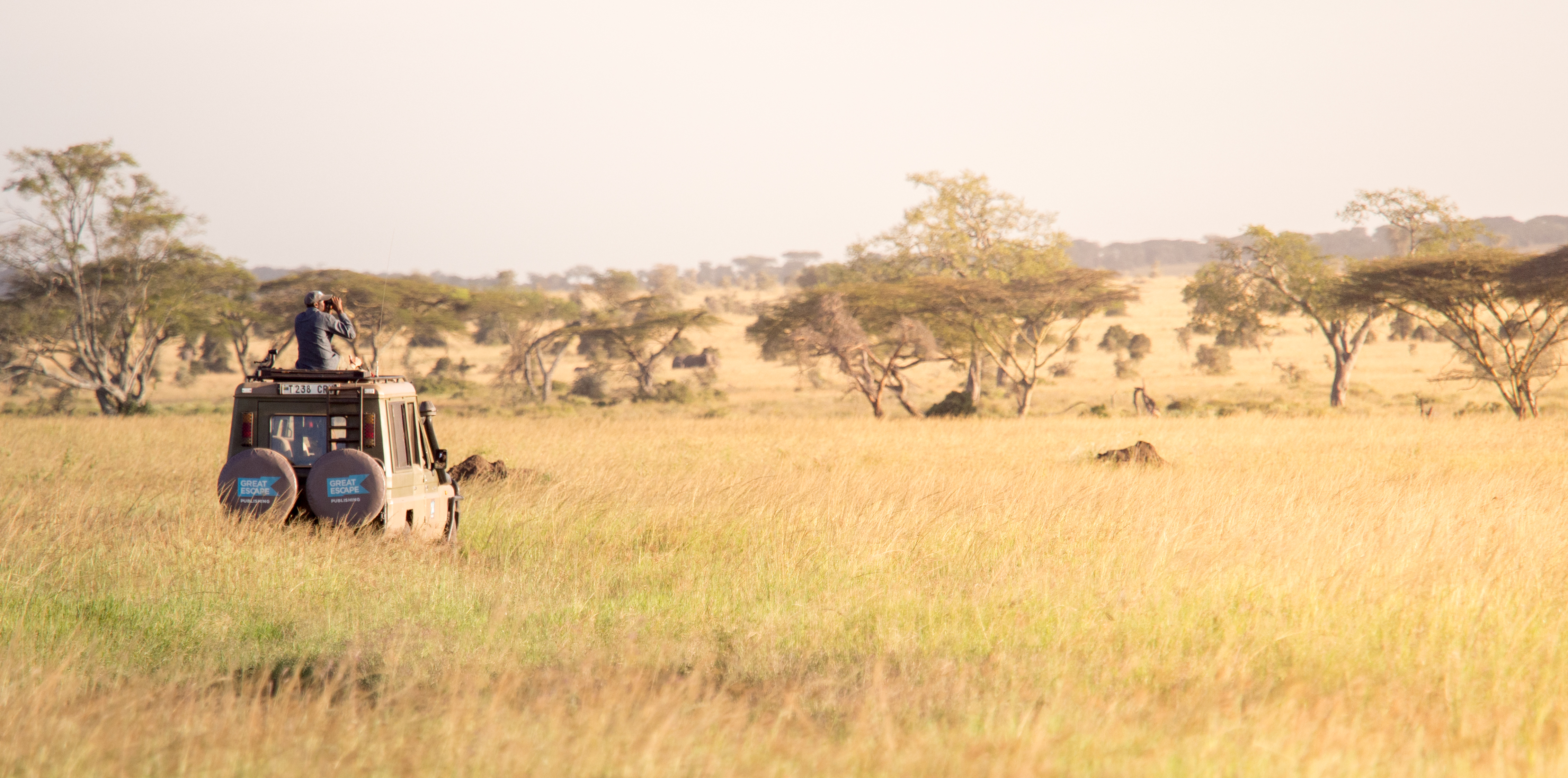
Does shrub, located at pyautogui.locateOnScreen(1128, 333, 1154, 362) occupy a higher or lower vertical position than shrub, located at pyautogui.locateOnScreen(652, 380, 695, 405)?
higher

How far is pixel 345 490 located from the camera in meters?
6.21

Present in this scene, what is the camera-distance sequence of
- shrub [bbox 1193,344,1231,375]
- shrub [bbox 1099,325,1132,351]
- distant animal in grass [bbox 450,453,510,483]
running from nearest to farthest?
1. distant animal in grass [bbox 450,453,510,483]
2. shrub [bbox 1193,344,1231,375]
3. shrub [bbox 1099,325,1132,351]

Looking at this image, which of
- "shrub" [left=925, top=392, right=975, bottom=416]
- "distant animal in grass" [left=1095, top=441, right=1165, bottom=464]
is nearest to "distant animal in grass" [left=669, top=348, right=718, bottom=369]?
"shrub" [left=925, top=392, right=975, bottom=416]

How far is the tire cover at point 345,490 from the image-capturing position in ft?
20.3

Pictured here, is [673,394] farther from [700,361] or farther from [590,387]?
[700,361]

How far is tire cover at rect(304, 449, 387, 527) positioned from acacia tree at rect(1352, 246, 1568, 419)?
22404 mm

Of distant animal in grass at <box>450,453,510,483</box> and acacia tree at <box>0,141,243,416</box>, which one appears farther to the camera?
acacia tree at <box>0,141,243,416</box>

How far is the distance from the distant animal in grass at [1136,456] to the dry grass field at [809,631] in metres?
2.45

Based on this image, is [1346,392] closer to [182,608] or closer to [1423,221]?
[1423,221]

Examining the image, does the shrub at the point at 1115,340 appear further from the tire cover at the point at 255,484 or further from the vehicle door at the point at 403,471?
the tire cover at the point at 255,484

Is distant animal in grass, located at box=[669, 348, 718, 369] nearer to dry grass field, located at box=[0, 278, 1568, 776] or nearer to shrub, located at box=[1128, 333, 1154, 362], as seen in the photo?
shrub, located at box=[1128, 333, 1154, 362]

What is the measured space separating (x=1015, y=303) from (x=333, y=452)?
2018cm

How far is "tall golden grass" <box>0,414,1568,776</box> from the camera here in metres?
3.12

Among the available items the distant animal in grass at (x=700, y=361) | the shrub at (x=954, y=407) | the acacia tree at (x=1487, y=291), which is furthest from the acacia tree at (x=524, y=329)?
the acacia tree at (x=1487, y=291)
